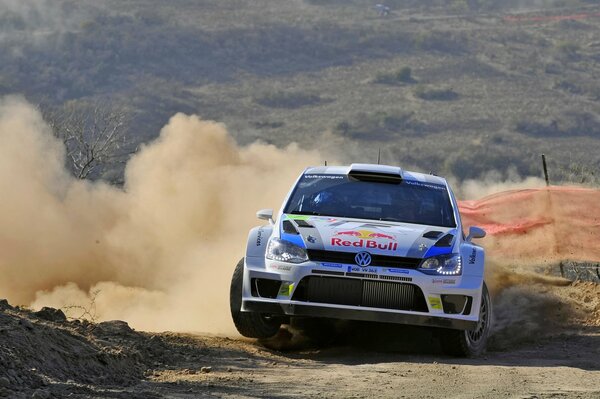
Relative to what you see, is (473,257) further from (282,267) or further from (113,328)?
Answer: (113,328)

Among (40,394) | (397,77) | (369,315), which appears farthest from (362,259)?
(397,77)

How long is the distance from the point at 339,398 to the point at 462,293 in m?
2.59

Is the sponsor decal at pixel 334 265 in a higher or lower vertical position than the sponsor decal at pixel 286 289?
higher

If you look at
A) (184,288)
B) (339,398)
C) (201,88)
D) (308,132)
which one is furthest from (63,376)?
(201,88)

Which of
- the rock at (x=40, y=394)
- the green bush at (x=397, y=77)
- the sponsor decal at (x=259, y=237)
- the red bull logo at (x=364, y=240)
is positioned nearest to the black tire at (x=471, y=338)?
the red bull logo at (x=364, y=240)

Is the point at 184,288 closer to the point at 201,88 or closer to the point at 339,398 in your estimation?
the point at 339,398

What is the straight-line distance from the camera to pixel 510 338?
1316cm

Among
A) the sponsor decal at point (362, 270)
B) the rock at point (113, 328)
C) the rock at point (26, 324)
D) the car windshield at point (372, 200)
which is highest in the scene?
the car windshield at point (372, 200)

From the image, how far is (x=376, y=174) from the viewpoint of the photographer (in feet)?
40.1

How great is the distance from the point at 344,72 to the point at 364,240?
70868 mm

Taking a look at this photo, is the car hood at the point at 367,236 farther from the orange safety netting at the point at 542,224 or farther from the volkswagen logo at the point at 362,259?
the orange safety netting at the point at 542,224

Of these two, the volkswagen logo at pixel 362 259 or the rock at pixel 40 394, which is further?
the volkswagen logo at pixel 362 259

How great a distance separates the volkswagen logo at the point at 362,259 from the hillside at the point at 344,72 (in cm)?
4110

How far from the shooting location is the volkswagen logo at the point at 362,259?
1072 cm
